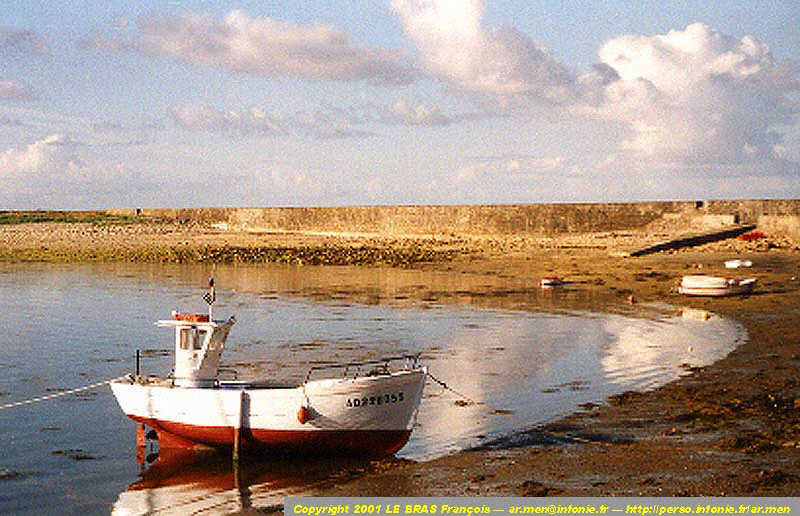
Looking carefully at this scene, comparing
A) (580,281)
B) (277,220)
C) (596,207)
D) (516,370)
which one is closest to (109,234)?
(277,220)

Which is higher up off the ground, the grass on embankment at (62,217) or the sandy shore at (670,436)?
the grass on embankment at (62,217)

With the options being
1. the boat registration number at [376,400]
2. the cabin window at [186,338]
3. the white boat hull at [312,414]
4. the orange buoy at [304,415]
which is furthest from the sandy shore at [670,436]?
the cabin window at [186,338]

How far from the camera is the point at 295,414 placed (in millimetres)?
16219

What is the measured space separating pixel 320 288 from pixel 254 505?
34.3 m

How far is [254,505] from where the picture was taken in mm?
14094

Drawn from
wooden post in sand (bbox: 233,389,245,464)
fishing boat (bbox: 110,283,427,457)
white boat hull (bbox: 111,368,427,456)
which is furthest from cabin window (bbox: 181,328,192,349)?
wooden post in sand (bbox: 233,389,245,464)

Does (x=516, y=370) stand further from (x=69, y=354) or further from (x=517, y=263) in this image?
(x=517, y=263)

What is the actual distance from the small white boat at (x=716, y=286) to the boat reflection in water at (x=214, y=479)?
2681 cm

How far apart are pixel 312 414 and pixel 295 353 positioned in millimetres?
11787

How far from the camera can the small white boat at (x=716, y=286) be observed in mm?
39344

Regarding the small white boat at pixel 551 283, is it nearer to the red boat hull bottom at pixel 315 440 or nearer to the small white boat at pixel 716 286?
the small white boat at pixel 716 286

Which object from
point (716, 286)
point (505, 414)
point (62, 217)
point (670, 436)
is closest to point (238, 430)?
point (505, 414)

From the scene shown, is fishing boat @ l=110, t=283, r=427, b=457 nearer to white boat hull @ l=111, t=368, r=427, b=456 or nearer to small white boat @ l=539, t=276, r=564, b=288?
white boat hull @ l=111, t=368, r=427, b=456

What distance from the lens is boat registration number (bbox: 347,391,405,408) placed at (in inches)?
640
